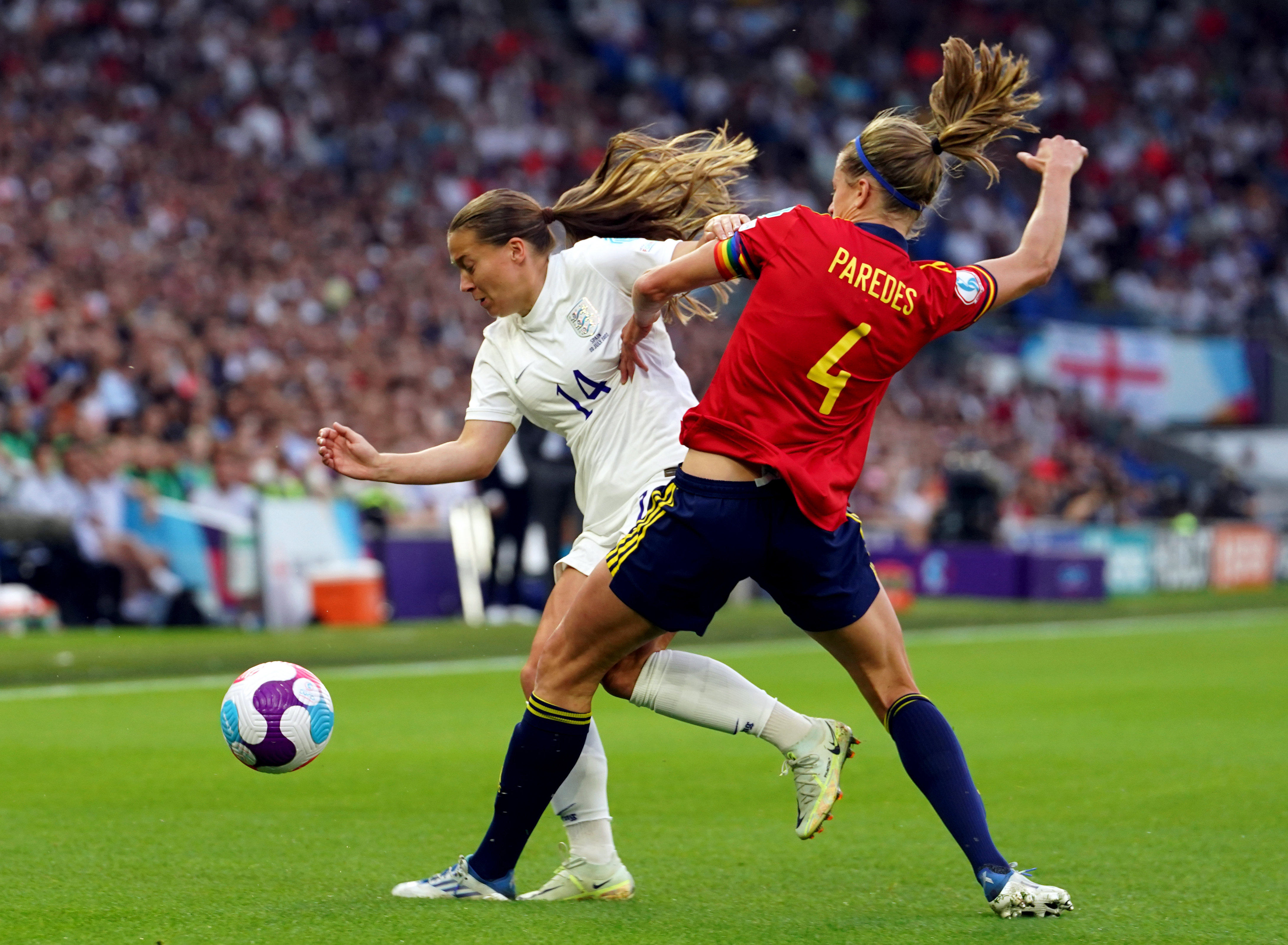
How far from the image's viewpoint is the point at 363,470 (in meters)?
5.04

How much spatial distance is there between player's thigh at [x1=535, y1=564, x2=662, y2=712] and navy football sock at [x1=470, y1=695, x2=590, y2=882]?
51 mm

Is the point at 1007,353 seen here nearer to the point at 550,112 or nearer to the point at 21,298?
the point at 550,112

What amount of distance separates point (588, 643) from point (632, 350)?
→ 96 centimetres

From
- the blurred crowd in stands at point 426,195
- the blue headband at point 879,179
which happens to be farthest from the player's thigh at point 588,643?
the blurred crowd in stands at point 426,195

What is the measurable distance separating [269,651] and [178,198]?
406 inches

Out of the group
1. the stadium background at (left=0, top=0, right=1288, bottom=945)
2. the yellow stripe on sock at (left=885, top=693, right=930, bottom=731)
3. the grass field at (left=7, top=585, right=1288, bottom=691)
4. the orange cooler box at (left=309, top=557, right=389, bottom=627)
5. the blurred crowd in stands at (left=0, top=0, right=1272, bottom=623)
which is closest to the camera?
the yellow stripe on sock at (left=885, top=693, right=930, bottom=731)

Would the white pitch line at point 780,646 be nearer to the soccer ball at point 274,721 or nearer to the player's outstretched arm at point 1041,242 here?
the soccer ball at point 274,721

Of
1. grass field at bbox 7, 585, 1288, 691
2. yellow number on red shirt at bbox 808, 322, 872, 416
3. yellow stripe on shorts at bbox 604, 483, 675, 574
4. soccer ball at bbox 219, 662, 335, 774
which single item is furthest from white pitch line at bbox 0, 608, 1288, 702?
yellow number on red shirt at bbox 808, 322, 872, 416

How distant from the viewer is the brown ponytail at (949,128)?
4.59m

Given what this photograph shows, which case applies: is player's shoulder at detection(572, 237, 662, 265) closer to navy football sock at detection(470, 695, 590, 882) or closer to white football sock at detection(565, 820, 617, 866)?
navy football sock at detection(470, 695, 590, 882)

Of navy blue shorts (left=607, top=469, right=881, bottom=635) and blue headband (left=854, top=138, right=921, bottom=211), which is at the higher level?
blue headband (left=854, top=138, right=921, bottom=211)

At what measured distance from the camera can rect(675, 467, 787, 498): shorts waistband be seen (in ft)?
15.0

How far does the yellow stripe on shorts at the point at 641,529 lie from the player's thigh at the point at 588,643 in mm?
35

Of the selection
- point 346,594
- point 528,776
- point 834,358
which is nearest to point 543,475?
point 346,594
